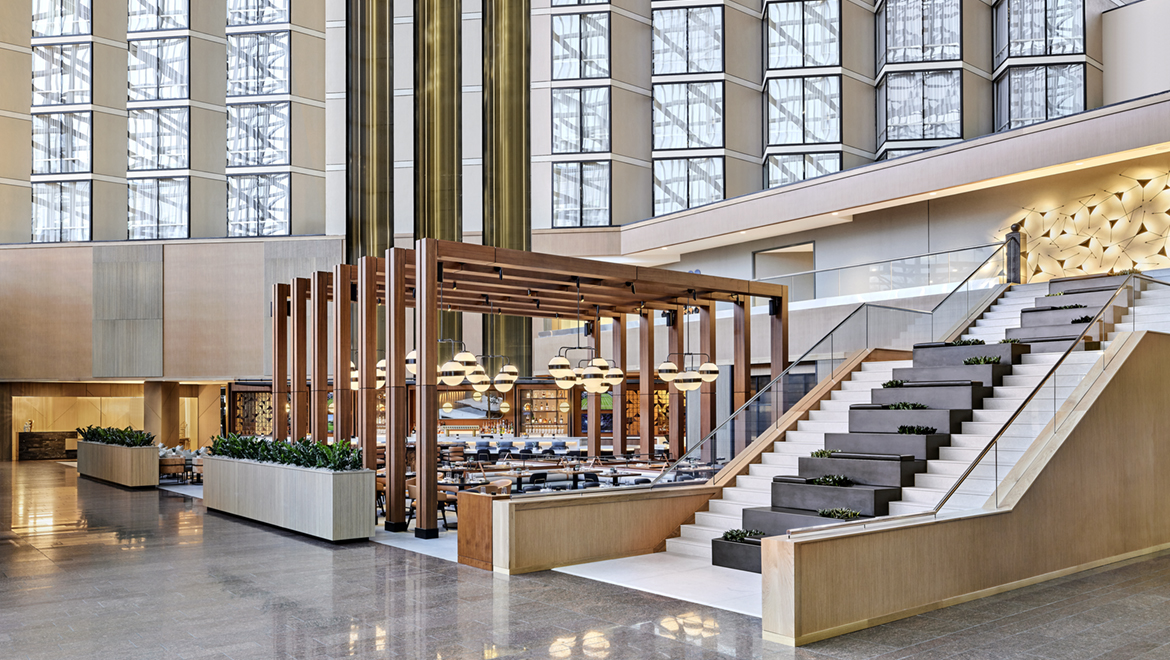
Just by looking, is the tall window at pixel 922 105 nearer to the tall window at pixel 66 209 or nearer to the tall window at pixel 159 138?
the tall window at pixel 159 138

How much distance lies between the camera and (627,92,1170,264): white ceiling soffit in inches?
629

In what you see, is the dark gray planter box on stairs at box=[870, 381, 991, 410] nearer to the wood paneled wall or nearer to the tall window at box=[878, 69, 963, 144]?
the wood paneled wall

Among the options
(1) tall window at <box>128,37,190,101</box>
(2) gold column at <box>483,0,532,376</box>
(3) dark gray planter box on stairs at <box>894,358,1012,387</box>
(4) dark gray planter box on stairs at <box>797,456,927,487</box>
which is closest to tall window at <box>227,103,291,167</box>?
(1) tall window at <box>128,37,190,101</box>

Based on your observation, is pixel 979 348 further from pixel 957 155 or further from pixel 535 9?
pixel 535 9

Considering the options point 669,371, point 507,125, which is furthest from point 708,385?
point 507,125

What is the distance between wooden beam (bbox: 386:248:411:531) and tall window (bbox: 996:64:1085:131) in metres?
20.1

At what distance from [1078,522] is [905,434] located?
1928mm

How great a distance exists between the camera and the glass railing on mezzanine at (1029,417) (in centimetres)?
799

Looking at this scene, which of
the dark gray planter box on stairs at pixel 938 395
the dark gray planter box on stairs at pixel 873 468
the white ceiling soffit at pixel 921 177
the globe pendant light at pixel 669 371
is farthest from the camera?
the white ceiling soffit at pixel 921 177

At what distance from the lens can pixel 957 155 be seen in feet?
60.6

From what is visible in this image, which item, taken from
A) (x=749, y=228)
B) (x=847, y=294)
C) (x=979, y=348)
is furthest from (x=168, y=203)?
(x=979, y=348)

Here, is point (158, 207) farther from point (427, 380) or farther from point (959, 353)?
point (959, 353)

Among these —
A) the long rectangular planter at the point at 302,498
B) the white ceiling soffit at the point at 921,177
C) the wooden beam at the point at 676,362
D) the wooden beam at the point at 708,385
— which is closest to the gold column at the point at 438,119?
the white ceiling soffit at the point at 921,177

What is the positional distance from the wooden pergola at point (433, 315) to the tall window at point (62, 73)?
16.2 metres
